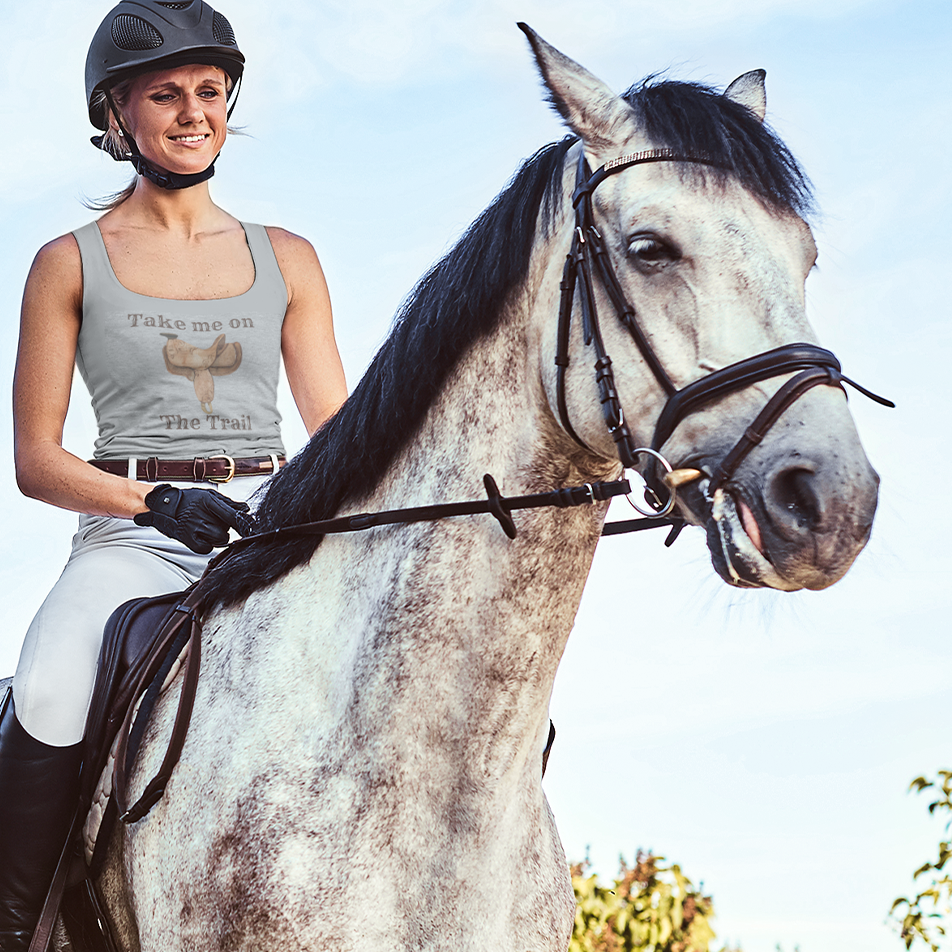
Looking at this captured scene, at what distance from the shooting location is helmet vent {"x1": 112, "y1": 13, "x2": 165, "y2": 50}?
154 inches

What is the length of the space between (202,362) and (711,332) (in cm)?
204

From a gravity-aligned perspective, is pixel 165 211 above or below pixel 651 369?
above

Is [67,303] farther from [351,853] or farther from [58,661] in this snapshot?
[351,853]

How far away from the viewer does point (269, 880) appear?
8.75ft

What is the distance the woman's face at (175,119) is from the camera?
3.97 meters

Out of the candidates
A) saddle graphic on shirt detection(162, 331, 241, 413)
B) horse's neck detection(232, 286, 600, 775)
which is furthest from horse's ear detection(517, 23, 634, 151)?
saddle graphic on shirt detection(162, 331, 241, 413)

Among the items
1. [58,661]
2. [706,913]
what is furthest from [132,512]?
[706,913]

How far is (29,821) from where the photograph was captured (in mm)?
3186

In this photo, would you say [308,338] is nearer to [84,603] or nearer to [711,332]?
[84,603]

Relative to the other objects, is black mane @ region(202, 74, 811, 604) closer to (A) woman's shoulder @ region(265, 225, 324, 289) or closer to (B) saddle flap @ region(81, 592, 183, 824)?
(B) saddle flap @ region(81, 592, 183, 824)

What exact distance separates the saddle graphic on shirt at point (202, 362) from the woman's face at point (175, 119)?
2.34 ft

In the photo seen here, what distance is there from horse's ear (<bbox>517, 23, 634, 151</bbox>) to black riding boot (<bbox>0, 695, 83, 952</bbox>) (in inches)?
90.0

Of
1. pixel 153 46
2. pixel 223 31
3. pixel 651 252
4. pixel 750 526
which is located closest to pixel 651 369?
pixel 651 252

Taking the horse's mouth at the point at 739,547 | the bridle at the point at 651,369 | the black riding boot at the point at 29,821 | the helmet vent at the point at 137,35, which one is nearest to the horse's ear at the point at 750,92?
the bridle at the point at 651,369
